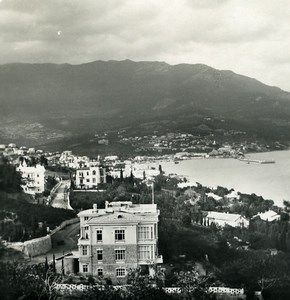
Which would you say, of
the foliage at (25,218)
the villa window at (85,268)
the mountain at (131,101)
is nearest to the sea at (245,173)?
the mountain at (131,101)

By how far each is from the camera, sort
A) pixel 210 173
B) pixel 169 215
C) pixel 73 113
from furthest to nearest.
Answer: pixel 210 173 → pixel 73 113 → pixel 169 215

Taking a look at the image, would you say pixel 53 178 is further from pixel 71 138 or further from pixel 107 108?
pixel 107 108

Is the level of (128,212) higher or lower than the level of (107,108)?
lower

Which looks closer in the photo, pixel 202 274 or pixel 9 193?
pixel 202 274

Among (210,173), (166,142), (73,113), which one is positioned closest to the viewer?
(73,113)

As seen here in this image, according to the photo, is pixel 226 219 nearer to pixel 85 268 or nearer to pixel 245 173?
pixel 245 173

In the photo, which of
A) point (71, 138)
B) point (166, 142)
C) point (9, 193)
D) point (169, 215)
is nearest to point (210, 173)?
point (166, 142)

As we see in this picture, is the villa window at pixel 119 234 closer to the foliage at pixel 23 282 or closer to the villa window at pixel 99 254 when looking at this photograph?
the villa window at pixel 99 254
